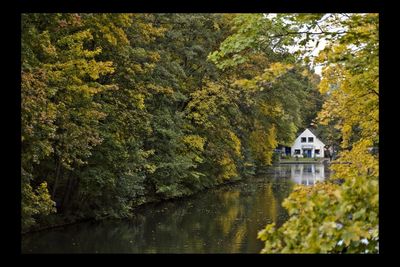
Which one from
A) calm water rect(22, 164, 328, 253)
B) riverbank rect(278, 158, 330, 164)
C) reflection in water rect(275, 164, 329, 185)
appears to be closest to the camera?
calm water rect(22, 164, 328, 253)

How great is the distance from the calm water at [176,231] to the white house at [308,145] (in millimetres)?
46758

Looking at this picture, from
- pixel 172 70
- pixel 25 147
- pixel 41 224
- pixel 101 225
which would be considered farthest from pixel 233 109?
pixel 25 147

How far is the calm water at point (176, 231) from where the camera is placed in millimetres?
13805

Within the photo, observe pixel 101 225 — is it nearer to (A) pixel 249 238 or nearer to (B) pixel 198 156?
(A) pixel 249 238

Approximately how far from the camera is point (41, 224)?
15648 millimetres

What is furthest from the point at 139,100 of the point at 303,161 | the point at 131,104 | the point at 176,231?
the point at 303,161

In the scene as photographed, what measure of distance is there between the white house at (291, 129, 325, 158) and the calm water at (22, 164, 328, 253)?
46.8 meters

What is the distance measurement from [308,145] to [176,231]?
186 feet

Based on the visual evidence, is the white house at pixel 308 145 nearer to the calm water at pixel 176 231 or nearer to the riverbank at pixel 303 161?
the riverbank at pixel 303 161

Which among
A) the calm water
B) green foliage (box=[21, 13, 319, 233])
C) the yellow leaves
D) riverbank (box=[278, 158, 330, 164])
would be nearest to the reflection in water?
green foliage (box=[21, 13, 319, 233])

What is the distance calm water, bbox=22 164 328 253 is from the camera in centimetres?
1380

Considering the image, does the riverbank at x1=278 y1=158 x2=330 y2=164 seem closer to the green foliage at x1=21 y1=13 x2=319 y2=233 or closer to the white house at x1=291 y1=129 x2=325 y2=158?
the white house at x1=291 y1=129 x2=325 y2=158
